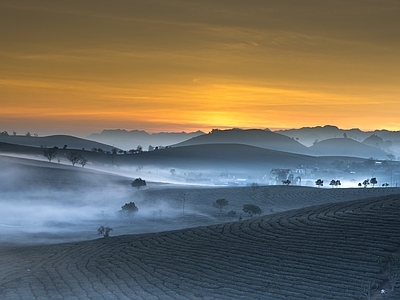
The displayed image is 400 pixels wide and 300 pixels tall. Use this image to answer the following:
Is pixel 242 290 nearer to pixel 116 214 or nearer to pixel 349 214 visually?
pixel 349 214

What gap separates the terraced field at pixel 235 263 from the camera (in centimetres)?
4553

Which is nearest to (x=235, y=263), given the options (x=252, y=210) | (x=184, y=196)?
(x=252, y=210)

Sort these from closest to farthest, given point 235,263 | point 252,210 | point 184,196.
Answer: point 235,263, point 252,210, point 184,196

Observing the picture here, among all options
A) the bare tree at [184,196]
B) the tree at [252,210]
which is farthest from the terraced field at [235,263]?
the bare tree at [184,196]

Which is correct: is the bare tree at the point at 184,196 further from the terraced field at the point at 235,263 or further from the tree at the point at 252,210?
the terraced field at the point at 235,263

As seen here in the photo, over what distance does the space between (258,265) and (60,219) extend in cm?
7861

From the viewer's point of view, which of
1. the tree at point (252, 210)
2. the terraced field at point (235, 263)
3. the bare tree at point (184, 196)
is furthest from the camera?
the bare tree at point (184, 196)

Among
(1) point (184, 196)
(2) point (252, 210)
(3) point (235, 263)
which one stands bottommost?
(3) point (235, 263)

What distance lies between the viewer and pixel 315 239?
5709 cm

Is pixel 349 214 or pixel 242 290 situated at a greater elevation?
pixel 349 214

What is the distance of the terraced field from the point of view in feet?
149

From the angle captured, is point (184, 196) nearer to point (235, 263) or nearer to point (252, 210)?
point (252, 210)

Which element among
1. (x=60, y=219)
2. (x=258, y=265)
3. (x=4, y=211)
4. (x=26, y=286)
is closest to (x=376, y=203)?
(x=258, y=265)

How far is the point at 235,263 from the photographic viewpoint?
54656 mm
